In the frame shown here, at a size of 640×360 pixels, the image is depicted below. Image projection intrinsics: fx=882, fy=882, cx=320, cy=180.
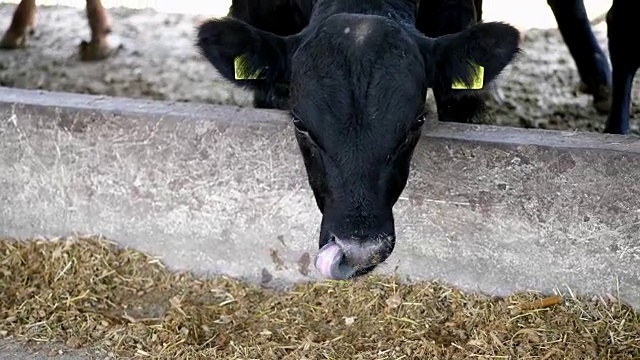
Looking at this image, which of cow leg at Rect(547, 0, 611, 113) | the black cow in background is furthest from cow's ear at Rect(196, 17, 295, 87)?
cow leg at Rect(547, 0, 611, 113)

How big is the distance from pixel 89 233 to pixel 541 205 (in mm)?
2225

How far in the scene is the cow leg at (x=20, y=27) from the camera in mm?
7285

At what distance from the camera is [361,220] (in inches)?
123

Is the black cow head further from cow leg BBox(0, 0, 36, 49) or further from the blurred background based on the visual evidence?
the blurred background

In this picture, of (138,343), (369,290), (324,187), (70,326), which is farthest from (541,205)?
(70,326)

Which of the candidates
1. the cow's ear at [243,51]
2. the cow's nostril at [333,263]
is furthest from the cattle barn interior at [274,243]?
the cow's nostril at [333,263]

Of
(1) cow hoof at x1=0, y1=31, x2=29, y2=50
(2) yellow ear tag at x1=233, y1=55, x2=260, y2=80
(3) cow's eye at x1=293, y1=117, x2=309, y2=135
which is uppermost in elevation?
(2) yellow ear tag at x1=233, y1=55, x2=260, y2=80

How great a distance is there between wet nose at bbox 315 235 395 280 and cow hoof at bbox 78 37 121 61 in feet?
14.8

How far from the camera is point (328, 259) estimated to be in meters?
3.08

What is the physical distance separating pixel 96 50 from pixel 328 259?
4636 mm

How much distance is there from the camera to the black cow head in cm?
314

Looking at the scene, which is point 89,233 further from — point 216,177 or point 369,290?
point 369,290

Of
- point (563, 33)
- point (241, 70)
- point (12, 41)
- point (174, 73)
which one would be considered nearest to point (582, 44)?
point (563, 33)

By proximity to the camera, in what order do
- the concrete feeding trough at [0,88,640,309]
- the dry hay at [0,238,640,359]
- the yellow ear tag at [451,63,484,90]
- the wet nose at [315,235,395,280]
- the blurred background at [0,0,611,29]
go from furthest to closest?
1. the blurred background at [0,0,611,29]
2. the concrete feeding trough at [0,88,640,309]
3. the dry hay at [0,238,640,359]
4. the yellow ear tag at [451,63,484,90]
5. the wet nose at [315,235,395,280]
